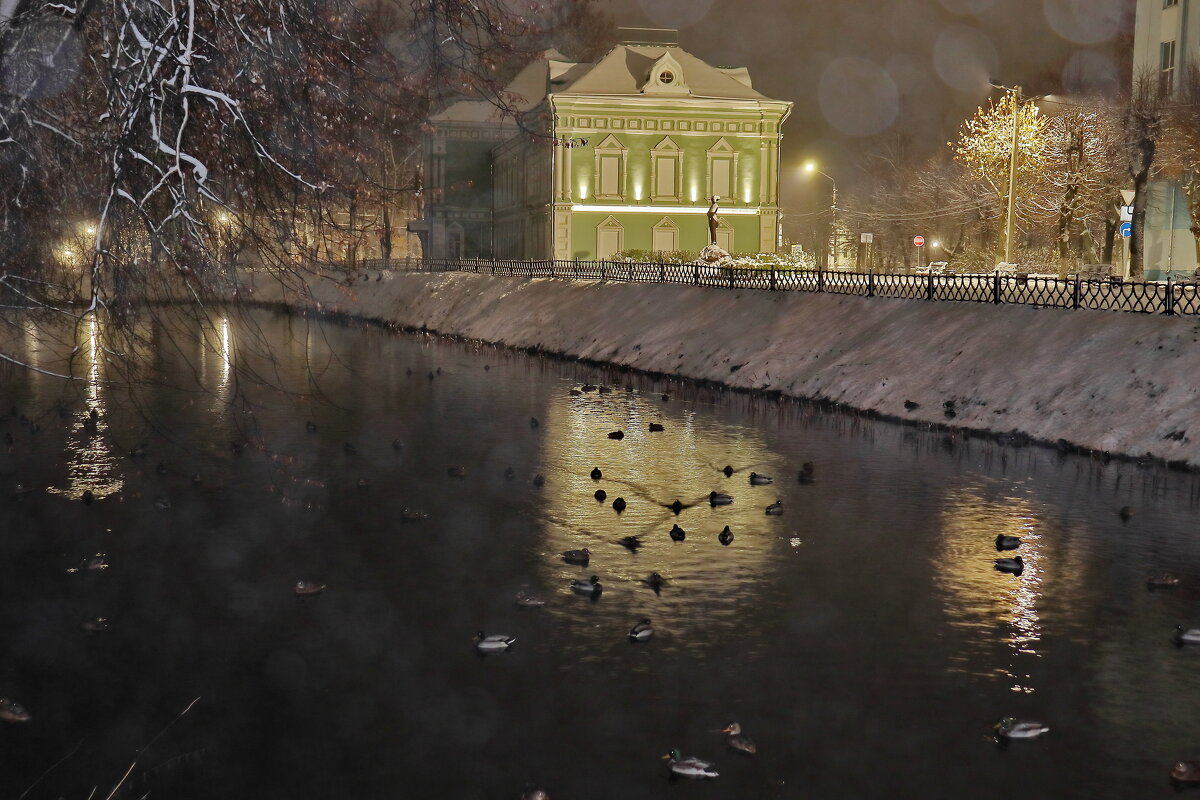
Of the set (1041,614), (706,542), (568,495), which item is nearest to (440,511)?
(568,495)

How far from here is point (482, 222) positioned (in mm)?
88500

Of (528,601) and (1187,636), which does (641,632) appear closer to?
(528,601)

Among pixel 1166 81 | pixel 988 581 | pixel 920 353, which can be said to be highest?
pixel 1166 81

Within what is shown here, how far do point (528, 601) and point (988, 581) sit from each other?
512 cm

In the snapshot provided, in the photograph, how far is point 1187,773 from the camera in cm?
823

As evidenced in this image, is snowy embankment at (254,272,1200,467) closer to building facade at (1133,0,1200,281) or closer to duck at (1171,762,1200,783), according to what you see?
duck at (1171,762,1200,783)

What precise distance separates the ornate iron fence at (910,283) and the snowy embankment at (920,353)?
2.15ft

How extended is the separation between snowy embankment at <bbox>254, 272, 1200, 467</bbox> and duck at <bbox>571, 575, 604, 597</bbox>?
7870 mm

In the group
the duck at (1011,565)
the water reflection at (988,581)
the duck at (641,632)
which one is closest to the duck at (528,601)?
the duck at (641,632)

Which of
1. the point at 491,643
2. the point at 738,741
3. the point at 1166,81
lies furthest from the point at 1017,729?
A: the point at 1166,81

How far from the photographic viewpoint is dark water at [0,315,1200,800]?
856 centimetres

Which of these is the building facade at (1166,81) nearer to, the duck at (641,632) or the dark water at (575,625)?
the dark water at (575,625)

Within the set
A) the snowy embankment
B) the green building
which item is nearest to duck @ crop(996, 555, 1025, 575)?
the snowy embankment

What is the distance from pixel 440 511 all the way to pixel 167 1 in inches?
380
